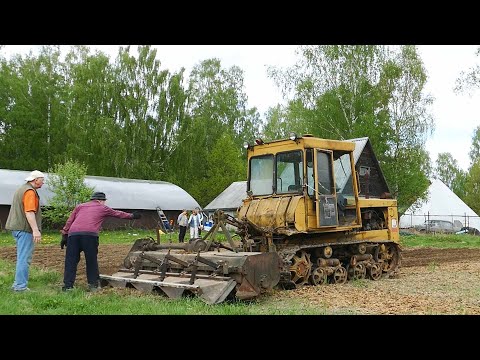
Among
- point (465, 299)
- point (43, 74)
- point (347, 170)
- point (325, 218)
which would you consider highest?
point (43, 74)

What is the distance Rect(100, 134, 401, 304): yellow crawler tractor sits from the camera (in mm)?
8398

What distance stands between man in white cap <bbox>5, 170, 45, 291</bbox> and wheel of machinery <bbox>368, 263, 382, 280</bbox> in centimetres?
656

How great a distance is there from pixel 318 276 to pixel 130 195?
27.3 meters

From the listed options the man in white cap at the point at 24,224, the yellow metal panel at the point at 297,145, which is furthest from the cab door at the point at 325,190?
the man in white cap at the point at 24,224

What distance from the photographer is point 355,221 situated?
11.4 metres

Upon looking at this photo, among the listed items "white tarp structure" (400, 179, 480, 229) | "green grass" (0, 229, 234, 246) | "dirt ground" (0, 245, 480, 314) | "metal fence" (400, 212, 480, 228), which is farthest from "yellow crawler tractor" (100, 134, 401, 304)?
"metal fence" (400, 212, 480, 228)

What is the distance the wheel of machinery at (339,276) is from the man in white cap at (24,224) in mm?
5356

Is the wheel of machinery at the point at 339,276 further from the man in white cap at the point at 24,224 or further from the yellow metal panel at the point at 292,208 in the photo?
the man in white cap at the point at 24,224

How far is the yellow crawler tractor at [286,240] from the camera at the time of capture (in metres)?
8.40

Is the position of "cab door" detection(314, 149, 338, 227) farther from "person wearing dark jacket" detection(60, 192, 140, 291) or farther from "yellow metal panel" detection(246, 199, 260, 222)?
"person wearing dark jacket" detection(60, 192, 140, 291)

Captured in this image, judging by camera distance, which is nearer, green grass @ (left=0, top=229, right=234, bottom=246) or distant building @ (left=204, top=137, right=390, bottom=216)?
distant building @ (left=204, top=137, right=390, bottom=216)
